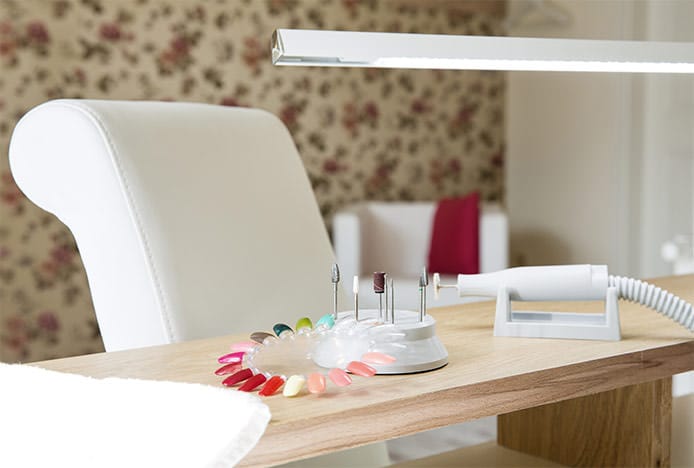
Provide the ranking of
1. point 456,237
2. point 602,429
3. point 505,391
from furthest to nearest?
point 456,237 → point 602,429 → point 505,391

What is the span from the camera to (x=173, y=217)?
1254mm

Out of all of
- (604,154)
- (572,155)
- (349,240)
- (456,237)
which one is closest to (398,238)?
(456,237)

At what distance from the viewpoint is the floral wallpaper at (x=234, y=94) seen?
149 inches

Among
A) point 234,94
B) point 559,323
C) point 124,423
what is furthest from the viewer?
point 234,94

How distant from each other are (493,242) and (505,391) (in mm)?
3193

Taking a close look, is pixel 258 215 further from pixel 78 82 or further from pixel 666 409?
pixel 78 82

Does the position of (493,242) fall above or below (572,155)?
below

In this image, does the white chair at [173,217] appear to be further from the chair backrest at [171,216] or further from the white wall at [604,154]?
the white wall at [604,154]

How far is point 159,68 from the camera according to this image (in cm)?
409

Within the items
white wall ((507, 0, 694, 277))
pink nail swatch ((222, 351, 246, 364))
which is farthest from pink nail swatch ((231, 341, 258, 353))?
white wall ((507, 0, 694, 277))

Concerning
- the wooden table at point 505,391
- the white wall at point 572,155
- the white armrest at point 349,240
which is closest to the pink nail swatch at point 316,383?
the wooden table at point 505,391

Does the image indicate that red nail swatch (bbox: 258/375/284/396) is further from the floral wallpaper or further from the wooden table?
the floral wallpaper

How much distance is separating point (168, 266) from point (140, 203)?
99 millimetres

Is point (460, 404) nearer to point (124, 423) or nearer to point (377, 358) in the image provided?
point (377, 358)
